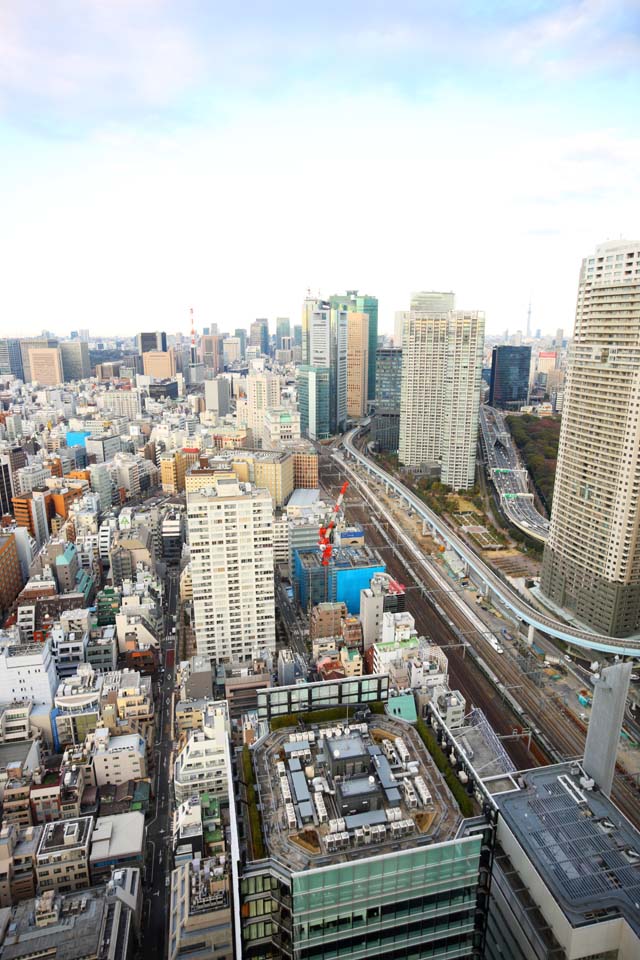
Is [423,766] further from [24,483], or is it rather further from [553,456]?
[553,456]

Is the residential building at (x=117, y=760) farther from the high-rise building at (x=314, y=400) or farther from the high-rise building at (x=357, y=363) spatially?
the high-rise building at (x=357, y=363)

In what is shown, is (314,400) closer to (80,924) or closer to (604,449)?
(604,449)

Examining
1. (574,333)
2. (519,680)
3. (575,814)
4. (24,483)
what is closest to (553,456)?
(574,333)

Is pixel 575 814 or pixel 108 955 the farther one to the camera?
pixel 108 955

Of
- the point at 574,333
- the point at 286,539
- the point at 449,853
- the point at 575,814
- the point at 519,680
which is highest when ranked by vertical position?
the point at 574,333

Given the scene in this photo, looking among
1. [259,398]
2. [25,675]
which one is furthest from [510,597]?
[259,398]
